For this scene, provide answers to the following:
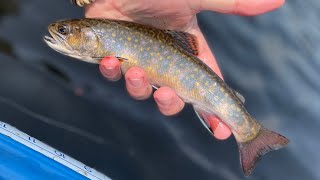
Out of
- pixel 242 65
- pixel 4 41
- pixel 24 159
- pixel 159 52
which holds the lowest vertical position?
pixel 24 159

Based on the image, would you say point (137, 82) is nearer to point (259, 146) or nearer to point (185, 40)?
point (185, 40)

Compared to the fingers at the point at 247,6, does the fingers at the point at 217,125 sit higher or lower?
lower

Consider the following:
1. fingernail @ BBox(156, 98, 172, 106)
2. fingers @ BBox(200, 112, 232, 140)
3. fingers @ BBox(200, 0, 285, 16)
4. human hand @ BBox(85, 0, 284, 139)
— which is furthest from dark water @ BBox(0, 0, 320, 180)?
fingers @ BBox(200, 0, 285, 16)

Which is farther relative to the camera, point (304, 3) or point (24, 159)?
point (304, 3)

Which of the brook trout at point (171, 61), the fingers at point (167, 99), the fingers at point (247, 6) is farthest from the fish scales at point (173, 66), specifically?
the fingers at point (247, 6)

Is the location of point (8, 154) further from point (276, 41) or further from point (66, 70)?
point (276, 41)

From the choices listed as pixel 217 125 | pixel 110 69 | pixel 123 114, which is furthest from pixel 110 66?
pixel 217 125

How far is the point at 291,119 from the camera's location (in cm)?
688

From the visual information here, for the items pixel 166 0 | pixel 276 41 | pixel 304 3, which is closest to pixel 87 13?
pixel 166 0

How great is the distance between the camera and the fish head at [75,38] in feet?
16.5

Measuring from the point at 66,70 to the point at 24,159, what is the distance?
1548mm

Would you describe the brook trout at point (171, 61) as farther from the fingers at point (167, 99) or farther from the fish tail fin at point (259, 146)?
the fingers at point (167, 99)

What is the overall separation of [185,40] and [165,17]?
1.61 feet

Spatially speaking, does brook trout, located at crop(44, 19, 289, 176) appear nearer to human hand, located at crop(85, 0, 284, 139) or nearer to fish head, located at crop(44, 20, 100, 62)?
fish head, located at crop(44, 20, 100, 62)
